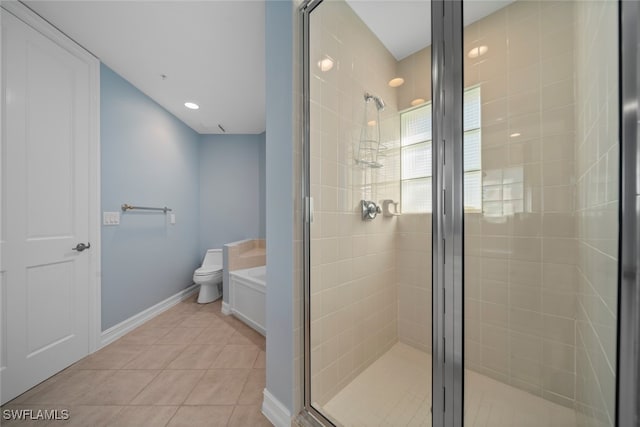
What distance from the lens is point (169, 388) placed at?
154 cm

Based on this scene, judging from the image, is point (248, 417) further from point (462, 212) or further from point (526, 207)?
point (526, 207)

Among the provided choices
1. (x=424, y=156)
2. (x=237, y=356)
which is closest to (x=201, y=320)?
(x=237, y=356)

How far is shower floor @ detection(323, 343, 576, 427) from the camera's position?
992mm

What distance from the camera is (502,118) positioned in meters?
1.12

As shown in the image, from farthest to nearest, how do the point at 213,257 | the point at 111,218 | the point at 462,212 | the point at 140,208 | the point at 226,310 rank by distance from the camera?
the point at 213,257 < the point at 226,310 < the point at 140,208 < the point at 111,218 < the point at 462,212

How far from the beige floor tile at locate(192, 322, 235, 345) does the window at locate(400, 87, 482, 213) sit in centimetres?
201

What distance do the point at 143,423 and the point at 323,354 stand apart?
1.03m

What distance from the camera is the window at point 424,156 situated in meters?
1.00

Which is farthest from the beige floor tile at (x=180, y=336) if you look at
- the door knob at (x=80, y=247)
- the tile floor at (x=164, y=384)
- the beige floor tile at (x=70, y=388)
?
the door knob at (x=80, y=247)

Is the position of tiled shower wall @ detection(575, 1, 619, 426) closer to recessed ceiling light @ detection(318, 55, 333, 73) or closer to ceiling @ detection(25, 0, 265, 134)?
recessed ceiling light @ detection(318, 55, 333, 73)

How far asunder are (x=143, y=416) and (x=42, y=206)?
153 cm

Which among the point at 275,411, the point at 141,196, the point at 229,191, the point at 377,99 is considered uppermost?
the point at 377,99

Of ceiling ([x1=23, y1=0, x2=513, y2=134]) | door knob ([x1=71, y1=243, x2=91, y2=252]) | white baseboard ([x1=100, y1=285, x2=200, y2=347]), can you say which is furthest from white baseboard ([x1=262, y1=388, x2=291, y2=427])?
ceiling ([x1=23, y1=0, x2=513, y2=134])

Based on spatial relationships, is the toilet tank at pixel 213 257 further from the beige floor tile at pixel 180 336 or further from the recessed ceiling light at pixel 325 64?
the recessed ceiling light at pixel 325 64
